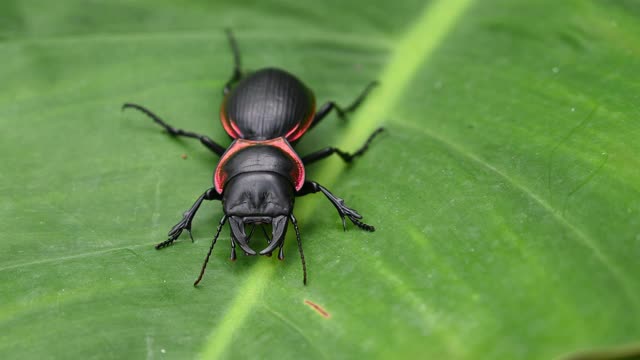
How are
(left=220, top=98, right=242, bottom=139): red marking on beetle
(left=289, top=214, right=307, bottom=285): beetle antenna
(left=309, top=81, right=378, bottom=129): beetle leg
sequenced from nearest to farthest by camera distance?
(left=289, top=214, right=307, bottom=285): beetle antenna → (left=220, top=98, right=242, bottom=139): red marking on beetle → (left=309, top=81, right=378, bottom=129): beetle leg

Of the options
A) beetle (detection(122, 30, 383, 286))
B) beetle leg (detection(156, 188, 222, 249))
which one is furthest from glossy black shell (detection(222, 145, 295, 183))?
beetle leg (detection(156, 188, 222, 249))

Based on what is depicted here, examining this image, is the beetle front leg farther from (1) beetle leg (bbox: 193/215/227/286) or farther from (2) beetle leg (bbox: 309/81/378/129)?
(2) beetle leg (bbox: 309/81/378/129)

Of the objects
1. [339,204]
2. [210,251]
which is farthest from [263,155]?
[210,251]

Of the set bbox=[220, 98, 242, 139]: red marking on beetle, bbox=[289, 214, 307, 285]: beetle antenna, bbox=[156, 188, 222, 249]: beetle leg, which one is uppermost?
bbox=[289, 214, 307, 285]: beetle antenna

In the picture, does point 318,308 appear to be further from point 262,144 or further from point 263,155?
point 262,144

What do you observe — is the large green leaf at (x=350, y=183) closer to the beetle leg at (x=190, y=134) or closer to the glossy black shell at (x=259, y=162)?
the beetle leg at (x=190, y=134)

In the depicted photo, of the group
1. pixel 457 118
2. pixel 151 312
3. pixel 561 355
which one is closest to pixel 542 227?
pixel 561 355
